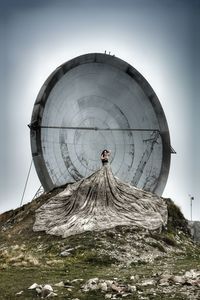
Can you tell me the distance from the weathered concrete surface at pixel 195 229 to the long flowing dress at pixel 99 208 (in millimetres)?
2683

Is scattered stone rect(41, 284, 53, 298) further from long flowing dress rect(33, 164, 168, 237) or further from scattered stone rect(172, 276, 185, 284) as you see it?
long flowing dress rect(33, 164, 168, 237)

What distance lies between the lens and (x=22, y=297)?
13836mm

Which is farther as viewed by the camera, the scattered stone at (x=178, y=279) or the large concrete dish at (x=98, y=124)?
the large concrete dish at (x=98, y=124)

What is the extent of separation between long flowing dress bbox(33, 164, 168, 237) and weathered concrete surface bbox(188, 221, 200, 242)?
2.68m

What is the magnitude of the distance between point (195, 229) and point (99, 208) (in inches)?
281

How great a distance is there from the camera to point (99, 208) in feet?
85.3

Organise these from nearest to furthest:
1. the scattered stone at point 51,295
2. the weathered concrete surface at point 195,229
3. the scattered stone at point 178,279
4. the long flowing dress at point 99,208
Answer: the scattered stone at point 51,295 → the scattered stone at point 178,279 → the long flowing dress at point 99,208 → the weathered concrete surface at point 195,229

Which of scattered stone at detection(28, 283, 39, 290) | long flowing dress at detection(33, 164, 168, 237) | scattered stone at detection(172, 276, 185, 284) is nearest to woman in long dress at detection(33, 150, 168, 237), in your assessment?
long flowing dress at detection(33, 164, 168, 237)

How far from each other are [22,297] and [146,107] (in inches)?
907

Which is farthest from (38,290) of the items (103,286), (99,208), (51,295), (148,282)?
(99,208)

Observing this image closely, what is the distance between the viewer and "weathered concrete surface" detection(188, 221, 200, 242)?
30.8 m

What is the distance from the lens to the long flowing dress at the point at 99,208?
81.5 feet

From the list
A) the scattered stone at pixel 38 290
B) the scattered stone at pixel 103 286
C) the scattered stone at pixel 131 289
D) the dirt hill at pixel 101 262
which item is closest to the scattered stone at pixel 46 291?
the dirt hill at pixel 101 262

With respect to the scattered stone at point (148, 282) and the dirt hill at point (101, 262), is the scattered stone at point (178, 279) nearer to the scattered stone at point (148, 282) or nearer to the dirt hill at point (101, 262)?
the dirt hill at point (101, 262)
